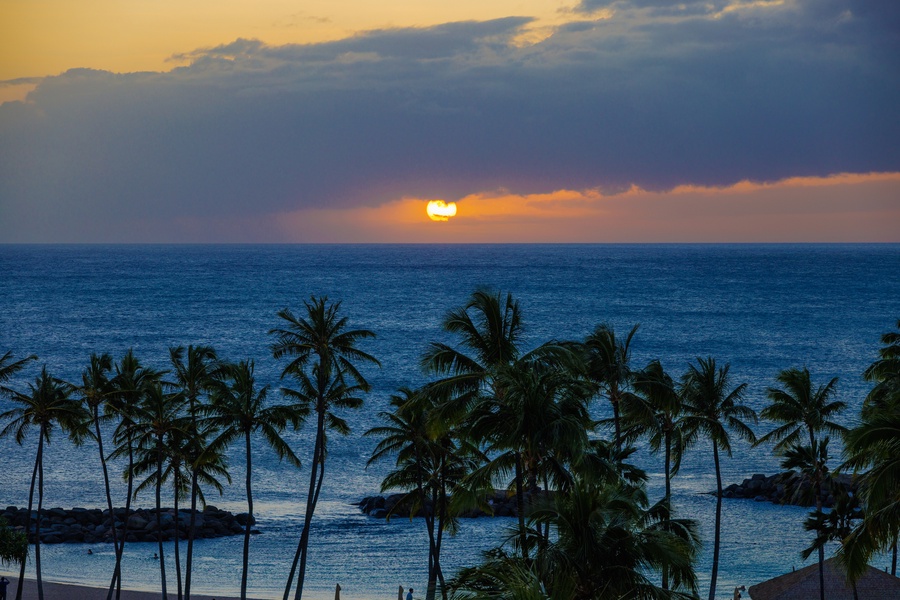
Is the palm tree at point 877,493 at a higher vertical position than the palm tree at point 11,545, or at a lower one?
higher

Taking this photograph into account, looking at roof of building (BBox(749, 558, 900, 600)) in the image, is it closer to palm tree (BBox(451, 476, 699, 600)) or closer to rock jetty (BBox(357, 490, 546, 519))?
palm tree (BBox(451, 476, 699, 600))

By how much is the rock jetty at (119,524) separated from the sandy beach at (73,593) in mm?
8335

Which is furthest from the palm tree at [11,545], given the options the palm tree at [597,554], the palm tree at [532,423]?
the palm tree at [597,554]

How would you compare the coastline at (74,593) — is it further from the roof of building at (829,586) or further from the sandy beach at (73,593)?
the roof of building at (829,586)

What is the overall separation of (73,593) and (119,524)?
12.4 meters

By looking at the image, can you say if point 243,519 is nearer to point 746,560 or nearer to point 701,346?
point 746,560

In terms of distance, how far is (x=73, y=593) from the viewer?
47.6m

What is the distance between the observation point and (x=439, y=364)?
28.8 m

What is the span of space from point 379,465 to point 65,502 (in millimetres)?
23535

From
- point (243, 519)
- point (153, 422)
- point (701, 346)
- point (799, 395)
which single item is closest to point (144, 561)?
point (243, 519)

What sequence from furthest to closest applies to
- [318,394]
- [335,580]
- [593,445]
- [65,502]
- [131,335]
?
[131,335], [65,502], [335,580], [318,394], [593,445]

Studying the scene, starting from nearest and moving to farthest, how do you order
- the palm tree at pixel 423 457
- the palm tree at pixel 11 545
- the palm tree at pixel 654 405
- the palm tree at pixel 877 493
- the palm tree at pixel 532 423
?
the palm tree at pixel 877 493 < the palm tree at pixel 532 423 < the palm tree at pixel 11 545 < the palm tree at pixel 654 405 < the palm tree at pixel 423 457

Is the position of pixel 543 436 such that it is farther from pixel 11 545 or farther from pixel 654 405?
pixel 11 545

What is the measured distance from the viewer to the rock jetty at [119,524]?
58062 mm
